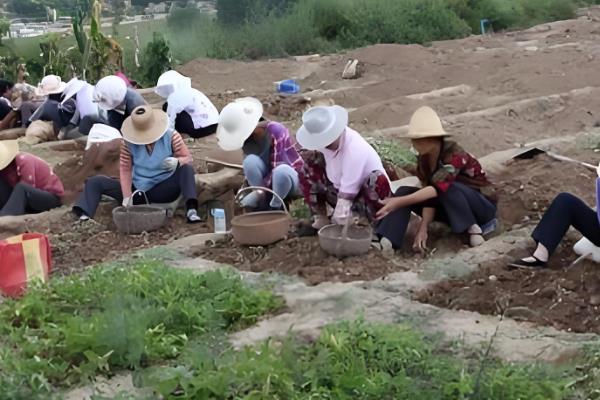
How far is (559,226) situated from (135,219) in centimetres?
291

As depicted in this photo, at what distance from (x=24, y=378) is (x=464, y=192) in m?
2.83

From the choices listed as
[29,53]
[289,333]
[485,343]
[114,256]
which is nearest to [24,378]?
[289,333]

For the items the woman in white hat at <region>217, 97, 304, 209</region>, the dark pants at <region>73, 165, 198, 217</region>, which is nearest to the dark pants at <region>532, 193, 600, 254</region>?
the woman in white hat at <region>217, 97, 304, 209</region>

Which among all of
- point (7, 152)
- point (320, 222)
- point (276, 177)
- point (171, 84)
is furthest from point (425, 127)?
point (171, 84)

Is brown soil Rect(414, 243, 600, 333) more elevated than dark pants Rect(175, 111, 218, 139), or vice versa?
brown soil Rect(414, 243, 600, 333)

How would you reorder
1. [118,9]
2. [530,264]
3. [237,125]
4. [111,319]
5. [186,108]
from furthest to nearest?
[118,9], [186,108], [237,125], [530,264], [111,319]

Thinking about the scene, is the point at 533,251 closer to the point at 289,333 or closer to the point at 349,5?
the point at 289,333

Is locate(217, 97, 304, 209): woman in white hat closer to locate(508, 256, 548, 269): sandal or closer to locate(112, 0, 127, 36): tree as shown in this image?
locate(508, 256, 548, 269): sandal

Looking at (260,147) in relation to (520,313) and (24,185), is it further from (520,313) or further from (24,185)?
(520,313)

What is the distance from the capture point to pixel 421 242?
5.72m

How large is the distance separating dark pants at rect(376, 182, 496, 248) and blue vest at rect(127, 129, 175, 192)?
186cm

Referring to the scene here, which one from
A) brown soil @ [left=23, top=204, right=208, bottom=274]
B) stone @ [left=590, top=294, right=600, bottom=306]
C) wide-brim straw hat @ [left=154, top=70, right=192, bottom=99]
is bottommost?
brown soil @ [left=23, top=204, right=208, bottom=274]

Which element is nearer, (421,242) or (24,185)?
(421,242)

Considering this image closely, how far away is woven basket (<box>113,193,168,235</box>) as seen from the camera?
21.8 feet
